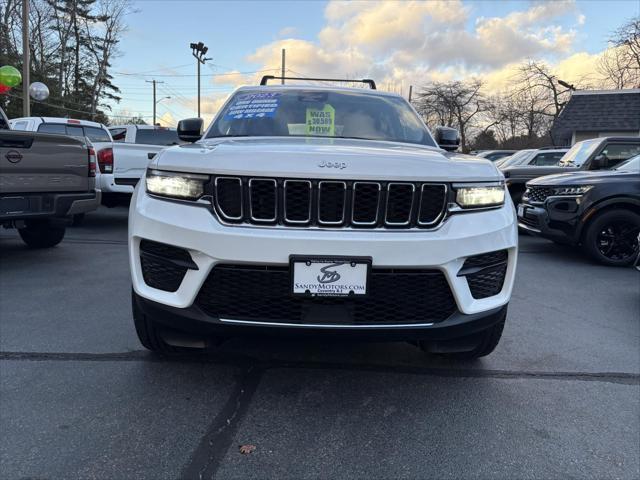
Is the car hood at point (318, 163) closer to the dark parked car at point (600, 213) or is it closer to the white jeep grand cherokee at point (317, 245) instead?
the white jeep grand cherokee at point (317, 245)

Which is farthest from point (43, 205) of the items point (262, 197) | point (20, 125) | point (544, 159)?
point (544, 159)

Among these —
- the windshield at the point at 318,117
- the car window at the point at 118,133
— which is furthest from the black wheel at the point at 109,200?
the car window at the point at 118,133

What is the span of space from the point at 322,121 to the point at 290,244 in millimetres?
1788

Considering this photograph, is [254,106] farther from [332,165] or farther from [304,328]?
[304,328]

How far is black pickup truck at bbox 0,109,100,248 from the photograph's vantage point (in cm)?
505

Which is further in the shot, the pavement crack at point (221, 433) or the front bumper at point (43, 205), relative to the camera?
the front bumper at point (43, 205)

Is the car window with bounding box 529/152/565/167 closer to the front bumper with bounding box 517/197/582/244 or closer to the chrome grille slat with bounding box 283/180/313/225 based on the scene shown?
the front bumper with bounding box 517/197/582/244

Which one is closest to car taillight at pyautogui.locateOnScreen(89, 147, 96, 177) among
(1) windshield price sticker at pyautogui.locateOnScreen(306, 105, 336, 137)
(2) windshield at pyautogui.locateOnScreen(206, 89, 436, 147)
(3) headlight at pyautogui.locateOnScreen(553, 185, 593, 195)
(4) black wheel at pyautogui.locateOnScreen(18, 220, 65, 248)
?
(4) black wheel at pyautogui.locateOnScreen(18, 220, 65, 248)

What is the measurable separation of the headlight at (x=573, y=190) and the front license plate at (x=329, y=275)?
5.39 m

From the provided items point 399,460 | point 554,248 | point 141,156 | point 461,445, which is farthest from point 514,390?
point 141,156

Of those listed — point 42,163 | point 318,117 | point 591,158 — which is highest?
point 318,117

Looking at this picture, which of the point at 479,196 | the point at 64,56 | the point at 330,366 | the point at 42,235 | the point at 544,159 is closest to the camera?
the point at 479,196

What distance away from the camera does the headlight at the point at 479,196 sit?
95.9 inches

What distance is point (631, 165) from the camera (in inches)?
272
